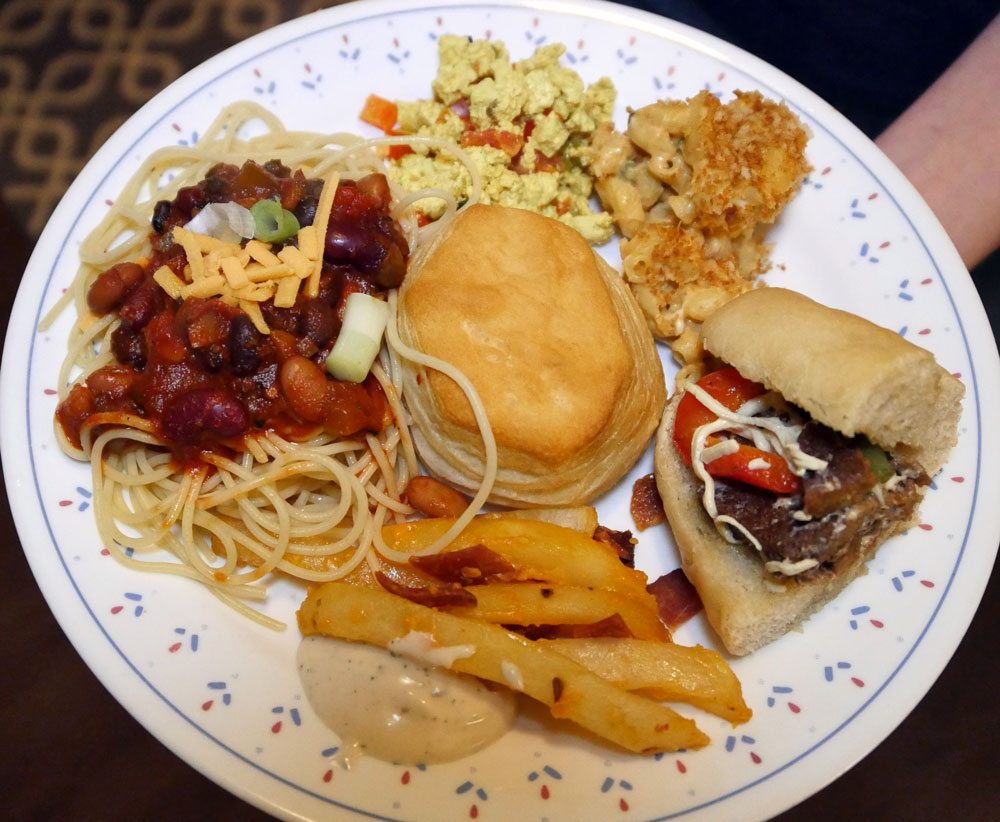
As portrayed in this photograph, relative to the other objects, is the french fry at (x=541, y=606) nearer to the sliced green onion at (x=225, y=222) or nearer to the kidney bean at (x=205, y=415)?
the kidney bean at (x=205, y=415)

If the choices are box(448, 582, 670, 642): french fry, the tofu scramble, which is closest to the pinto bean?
box(448, 582, 670, 642): french fry

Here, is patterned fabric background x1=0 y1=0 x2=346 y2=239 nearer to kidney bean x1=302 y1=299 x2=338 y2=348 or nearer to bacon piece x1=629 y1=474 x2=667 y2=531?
kidney bean x1=302 y1=299 x2=338 y2=348

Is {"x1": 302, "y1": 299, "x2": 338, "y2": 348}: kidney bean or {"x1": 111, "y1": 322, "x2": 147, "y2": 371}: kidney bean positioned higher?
{"x1": 302, "y1": 299, "x2": 338, "y2": 348}: kidney bean

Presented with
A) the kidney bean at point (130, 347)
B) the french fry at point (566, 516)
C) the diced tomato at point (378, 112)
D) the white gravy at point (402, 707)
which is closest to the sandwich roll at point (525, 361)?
the french fry at point (566, 516)

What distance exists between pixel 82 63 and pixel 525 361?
4.80 meters

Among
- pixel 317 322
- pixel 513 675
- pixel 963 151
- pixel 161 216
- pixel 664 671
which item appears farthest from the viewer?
pixel 963 151

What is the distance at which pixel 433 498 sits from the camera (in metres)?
2.92

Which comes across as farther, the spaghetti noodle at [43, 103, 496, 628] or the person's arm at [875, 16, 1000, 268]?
the person's arm at [875, 16, 1000, 268]

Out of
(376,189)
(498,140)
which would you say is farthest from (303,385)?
(498,140)

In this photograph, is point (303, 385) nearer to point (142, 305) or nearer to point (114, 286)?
point (142, 305)

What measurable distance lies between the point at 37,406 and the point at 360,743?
1885 millimetres

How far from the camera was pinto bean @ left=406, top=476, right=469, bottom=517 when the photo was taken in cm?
291

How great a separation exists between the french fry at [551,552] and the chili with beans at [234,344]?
649 mm

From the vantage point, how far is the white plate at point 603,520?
8.20ft
